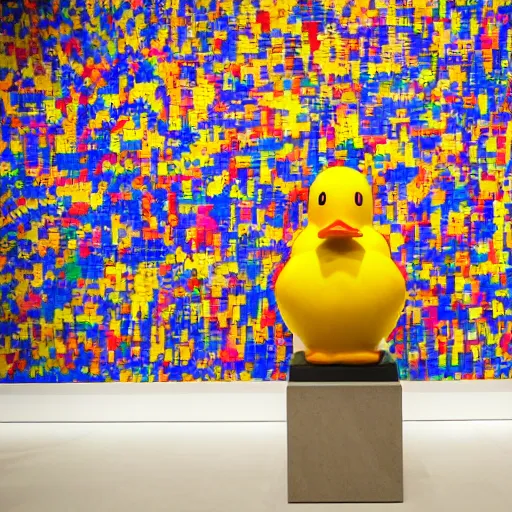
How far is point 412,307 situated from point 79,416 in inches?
→ 68.2

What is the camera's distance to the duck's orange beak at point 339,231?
2.18 metres

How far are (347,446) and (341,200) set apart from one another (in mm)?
781

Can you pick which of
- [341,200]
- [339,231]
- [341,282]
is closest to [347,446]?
[341,282]

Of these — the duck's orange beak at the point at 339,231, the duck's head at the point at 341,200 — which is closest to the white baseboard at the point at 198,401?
the duck's head at the point at 341,200

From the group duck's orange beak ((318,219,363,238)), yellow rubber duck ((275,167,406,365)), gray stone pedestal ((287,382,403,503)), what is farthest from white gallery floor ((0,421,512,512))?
duck's orange beak ((318,219,363,238))

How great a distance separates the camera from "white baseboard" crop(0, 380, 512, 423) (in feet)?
11.5

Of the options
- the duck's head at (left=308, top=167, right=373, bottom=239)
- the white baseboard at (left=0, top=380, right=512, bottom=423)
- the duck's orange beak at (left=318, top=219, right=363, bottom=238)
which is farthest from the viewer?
the white baseboard at (left=0, top=380, right=512, bottom=423)

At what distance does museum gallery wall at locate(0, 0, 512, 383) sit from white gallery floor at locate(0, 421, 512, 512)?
0.36 meters

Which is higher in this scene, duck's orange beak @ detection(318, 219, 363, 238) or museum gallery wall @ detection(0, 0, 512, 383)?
museum gallery wall @ detection(0, 0, 512, 383)

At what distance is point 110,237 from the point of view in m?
3.59

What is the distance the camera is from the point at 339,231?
7.13 ft

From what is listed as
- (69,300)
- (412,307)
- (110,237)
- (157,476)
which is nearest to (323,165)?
(412,307)

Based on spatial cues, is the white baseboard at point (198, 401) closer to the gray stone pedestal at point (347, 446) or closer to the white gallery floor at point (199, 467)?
the white gallery floor at point (199, 467)

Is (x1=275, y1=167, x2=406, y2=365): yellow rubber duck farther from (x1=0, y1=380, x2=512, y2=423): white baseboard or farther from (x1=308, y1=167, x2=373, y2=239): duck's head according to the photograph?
(x1=0, y1=380, x2=512, y2=423): white baseboard
